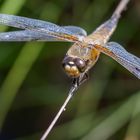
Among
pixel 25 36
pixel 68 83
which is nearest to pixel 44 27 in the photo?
pixel 25 36

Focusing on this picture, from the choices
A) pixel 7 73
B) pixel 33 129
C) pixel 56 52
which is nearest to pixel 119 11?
pixel 56 52

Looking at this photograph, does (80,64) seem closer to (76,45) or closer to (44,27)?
(76,45)

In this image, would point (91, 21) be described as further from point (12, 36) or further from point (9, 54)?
point (12, 36)

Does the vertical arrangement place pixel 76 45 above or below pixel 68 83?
above

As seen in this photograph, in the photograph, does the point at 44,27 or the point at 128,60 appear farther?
the point at 44,27

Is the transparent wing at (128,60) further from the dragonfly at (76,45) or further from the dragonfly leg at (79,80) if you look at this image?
the dragonfly leg at (79,80)

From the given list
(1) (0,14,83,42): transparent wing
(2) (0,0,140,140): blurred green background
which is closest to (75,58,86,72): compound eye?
(1) (0,14,83,42): transparent wing
